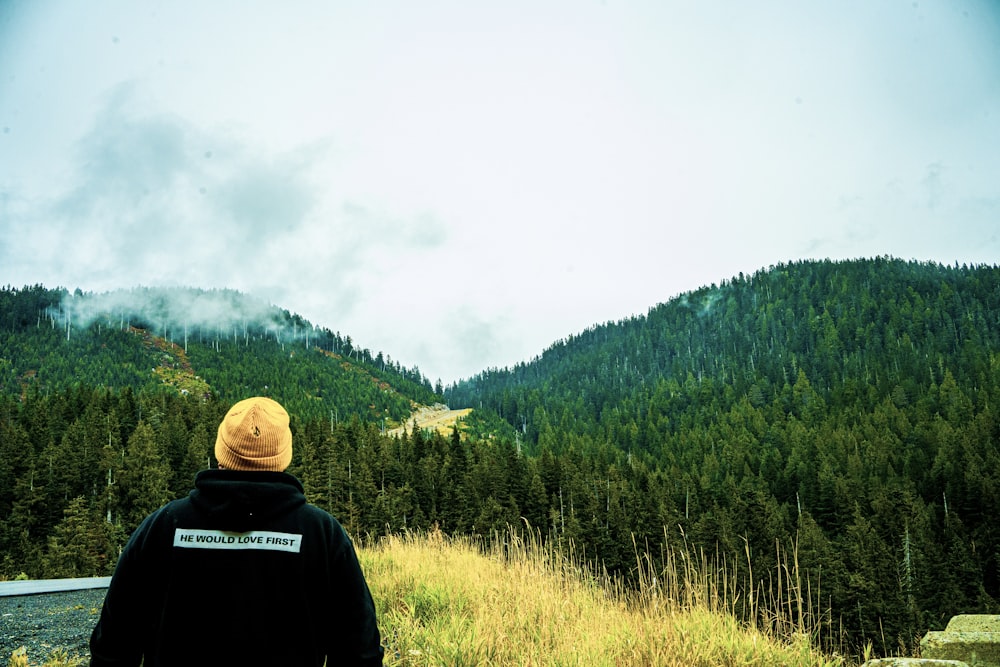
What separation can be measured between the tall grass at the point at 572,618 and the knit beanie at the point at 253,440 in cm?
328

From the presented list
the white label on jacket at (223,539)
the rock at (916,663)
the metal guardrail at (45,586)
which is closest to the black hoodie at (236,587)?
the white label on jacket at (223,539)

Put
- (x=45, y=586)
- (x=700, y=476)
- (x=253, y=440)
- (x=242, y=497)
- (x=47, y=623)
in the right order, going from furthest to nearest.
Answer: (x=700, y=476) < (x=45, y=586) < (x=47, y=623) < (x=253, y=440) < (x=242, y=497)

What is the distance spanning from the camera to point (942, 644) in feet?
17.6

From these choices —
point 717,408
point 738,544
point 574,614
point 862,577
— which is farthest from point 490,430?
point 574,614

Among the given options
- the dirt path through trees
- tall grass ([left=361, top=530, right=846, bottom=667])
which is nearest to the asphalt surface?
tall grass ([left=361, top=530, right=846, bottom=667])

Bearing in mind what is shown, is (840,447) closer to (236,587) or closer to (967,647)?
(967,647)

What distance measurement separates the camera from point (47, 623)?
7.84m

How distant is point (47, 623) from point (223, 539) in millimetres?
8016

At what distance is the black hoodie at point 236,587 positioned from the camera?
224 cm

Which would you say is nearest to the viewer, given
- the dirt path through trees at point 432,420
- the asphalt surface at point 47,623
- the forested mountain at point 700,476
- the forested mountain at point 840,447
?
the asphalt surface at point 47,623

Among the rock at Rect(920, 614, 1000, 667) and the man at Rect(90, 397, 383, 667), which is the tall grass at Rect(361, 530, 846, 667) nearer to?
the rock at Rect(920, 614, 1000, 667)

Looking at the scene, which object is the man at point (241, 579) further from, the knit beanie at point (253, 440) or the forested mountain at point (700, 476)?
the forested mountain at point (700, 476)

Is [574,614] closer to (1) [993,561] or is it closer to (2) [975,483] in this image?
(1) [993,561]

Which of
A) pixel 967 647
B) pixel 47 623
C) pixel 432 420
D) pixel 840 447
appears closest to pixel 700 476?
pixel 840 447
